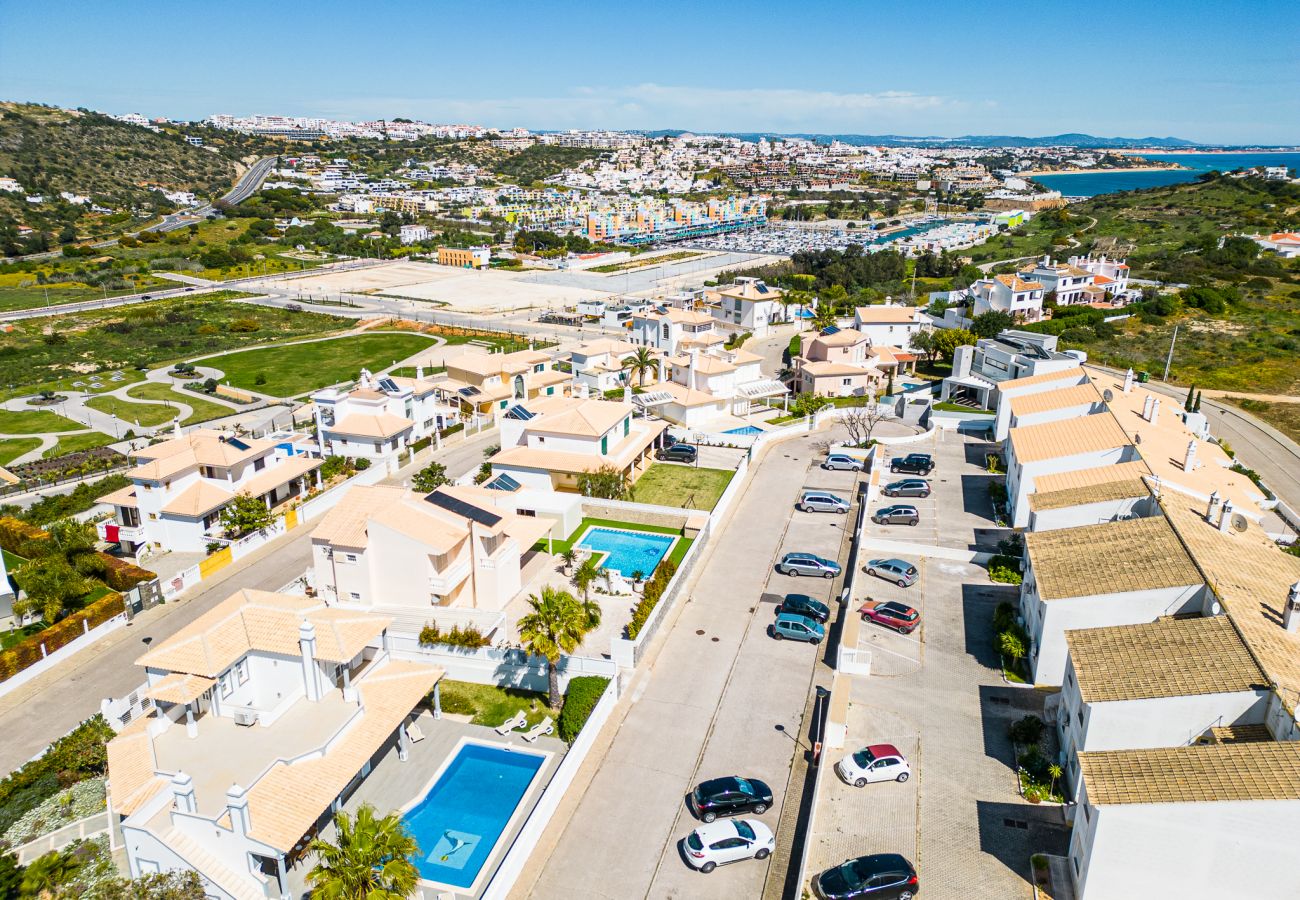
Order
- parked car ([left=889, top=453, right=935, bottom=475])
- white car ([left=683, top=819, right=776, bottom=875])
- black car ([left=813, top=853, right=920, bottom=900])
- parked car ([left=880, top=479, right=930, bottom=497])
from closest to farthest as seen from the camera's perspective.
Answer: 1. black car ([left=813, top=853, right=920, bottom=900])
2. white car ([left=683, top=819, right=776, bottom=875])
3. parked car ([left=880, top=479, right=930, bottom=497])
4. parked car ([left=889, top=453, right=935, bottom=475])

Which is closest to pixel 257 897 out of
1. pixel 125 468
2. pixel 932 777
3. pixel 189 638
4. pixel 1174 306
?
pixel 189 638

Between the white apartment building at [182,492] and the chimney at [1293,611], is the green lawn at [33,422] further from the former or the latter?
the chimney at [1293,611]

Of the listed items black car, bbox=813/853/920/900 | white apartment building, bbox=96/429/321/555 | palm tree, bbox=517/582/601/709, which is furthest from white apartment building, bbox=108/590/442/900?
white apartment building, bbox=96/429/321/555

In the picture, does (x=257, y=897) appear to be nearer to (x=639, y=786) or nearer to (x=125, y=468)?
(x=639, y=786)

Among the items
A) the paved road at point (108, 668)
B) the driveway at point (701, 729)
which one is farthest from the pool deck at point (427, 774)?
the paved road at point (108, 668)

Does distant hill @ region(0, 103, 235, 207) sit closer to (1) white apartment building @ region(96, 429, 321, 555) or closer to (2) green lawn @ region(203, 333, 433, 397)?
(2) green lawn @ region(203, 333, 433, 397)

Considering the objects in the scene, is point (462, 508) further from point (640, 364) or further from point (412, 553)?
point (640, 364)
